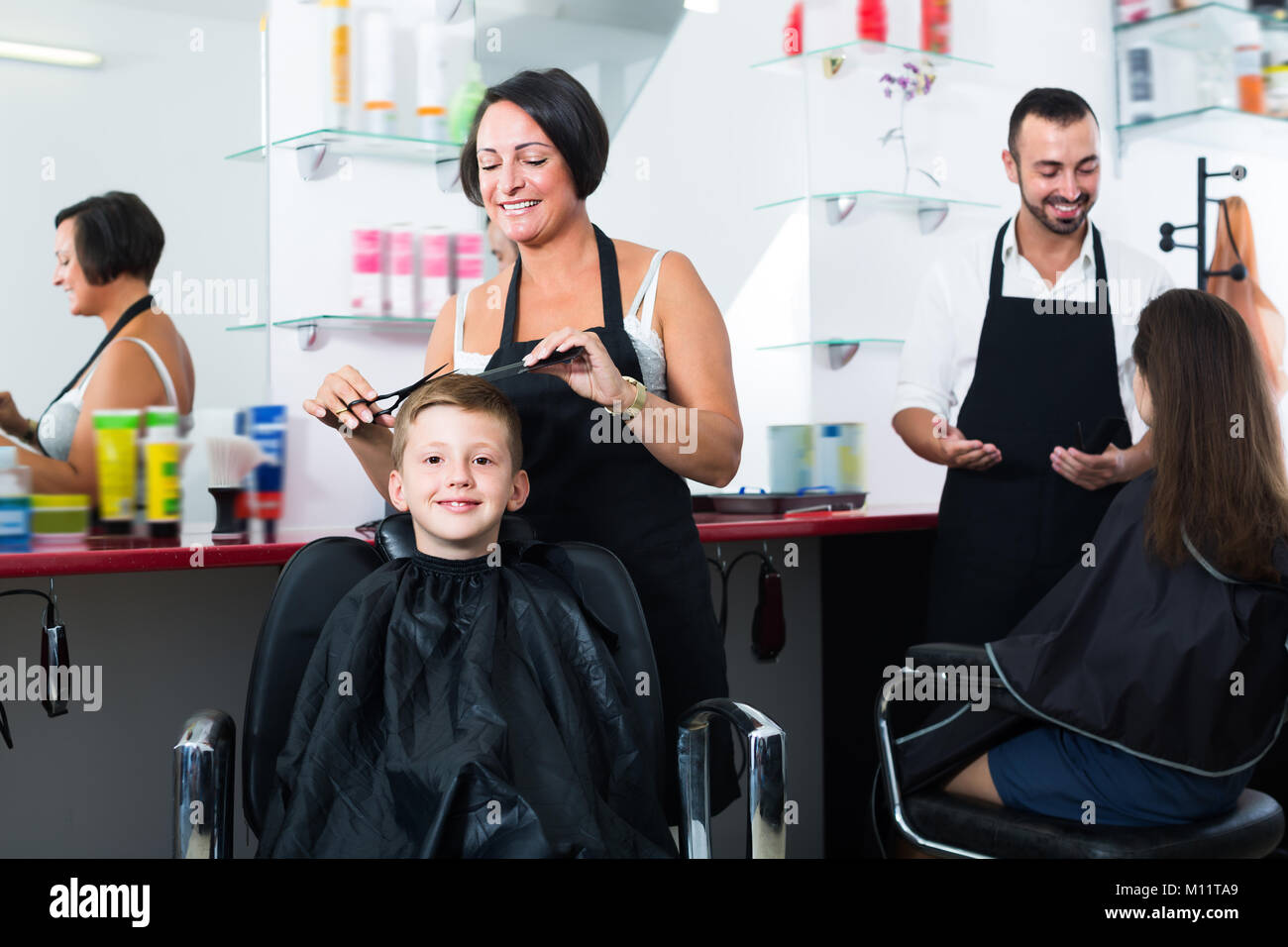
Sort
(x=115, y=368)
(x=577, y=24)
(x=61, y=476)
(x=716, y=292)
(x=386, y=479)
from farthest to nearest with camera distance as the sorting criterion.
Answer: (x=716, y=292)
(x=577, y=24)
(x=115, y=368)
(x=61, y=476)
(x=386, y=479)

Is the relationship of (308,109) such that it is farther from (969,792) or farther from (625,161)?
(969,792)

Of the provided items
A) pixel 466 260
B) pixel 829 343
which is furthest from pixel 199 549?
pixel 829 343

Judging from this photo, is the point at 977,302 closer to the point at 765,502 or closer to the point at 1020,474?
the point at 1020,474

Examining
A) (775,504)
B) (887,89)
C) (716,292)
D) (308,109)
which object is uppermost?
(887,89)

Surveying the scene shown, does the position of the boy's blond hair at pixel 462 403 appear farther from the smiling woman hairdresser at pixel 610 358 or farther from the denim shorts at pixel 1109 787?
the denim shorts at pixel 1109 787

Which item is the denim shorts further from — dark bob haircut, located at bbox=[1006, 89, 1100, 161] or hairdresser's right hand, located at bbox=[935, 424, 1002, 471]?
dark bob haircut, located at bbox=[1006, 89, 1100, 161]

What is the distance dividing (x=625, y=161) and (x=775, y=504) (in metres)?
1.24

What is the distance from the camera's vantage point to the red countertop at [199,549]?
1.64m

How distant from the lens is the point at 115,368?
251cm

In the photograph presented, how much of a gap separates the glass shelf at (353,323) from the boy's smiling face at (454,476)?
101cm

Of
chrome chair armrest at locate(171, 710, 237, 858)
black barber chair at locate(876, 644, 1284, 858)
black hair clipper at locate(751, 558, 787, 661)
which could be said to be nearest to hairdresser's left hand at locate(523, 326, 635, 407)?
chrome chair armrest at locate(171, 710, 237, 858)

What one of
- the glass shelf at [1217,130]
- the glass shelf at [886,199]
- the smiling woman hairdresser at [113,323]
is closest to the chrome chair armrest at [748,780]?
the smiling woman hairdresser at [113,323]

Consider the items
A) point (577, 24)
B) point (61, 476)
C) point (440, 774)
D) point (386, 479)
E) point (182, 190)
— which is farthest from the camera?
point (577, 24)

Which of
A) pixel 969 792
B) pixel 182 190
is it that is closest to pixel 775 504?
pixel 969 792
